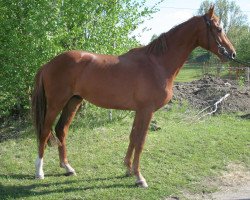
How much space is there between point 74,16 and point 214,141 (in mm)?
3684

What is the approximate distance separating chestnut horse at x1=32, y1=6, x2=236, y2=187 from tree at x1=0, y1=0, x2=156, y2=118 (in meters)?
1.72

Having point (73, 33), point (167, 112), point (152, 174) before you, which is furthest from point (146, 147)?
point (167, 112)

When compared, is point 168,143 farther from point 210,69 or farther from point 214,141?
point 210,69

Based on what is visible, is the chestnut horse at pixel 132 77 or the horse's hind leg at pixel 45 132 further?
the horse's hind leg at pixel 45 132

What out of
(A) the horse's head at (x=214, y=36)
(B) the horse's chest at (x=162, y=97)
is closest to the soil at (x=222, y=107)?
(B) the horse's chest at (x=162, y=97)

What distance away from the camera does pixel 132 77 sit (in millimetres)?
4699

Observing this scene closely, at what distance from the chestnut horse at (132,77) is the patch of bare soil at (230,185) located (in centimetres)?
84

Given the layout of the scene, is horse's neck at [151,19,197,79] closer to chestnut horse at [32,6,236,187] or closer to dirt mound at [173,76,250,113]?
chestnut horse at [32,6,236,187]

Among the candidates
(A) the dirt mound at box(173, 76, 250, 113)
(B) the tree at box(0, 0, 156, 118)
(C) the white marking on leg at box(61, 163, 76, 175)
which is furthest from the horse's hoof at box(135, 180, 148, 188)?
(A) the dirt mound at box(173, 76, 250, 113)

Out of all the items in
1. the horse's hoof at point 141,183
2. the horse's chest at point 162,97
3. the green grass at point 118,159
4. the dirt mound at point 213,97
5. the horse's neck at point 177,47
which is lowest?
the dirt mound at point 213,97

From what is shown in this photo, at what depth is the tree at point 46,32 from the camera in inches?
254

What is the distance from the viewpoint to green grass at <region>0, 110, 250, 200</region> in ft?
15.0

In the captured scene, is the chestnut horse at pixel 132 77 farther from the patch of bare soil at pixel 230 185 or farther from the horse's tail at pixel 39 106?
the patch of bare soil at pixel 230 185

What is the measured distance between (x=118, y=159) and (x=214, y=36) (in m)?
2.53
